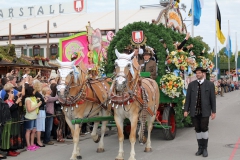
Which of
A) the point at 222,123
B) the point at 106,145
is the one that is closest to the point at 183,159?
the point at 106,145

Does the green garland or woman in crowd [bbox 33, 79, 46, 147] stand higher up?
the green garland

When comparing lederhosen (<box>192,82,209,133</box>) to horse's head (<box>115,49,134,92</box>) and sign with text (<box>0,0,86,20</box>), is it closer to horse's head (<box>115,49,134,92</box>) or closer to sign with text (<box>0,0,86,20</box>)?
horse's head (<box>115,49,134,92</box>)

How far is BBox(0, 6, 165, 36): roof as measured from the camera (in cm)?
4173

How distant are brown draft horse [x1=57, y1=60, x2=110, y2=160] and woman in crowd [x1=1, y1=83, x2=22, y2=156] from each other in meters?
1.63

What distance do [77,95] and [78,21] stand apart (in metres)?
39.1

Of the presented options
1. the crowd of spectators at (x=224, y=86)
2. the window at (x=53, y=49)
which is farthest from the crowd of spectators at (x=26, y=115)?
the window at (x=53, y=49)

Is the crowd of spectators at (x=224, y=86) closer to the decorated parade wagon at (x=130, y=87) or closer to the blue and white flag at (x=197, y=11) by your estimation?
the blue and white flag at (x=197, y=11)

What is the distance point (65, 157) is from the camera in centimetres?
797

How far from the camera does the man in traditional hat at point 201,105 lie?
7.69 meters

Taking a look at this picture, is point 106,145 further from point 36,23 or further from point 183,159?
point 36,23

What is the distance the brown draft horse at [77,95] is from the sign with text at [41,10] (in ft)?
139

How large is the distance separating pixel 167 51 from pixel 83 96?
10.5 feet

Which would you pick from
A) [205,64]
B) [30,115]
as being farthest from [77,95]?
[205,64]

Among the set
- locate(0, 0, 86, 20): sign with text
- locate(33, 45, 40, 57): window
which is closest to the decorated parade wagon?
locate(33, 45, 40, 57): window
